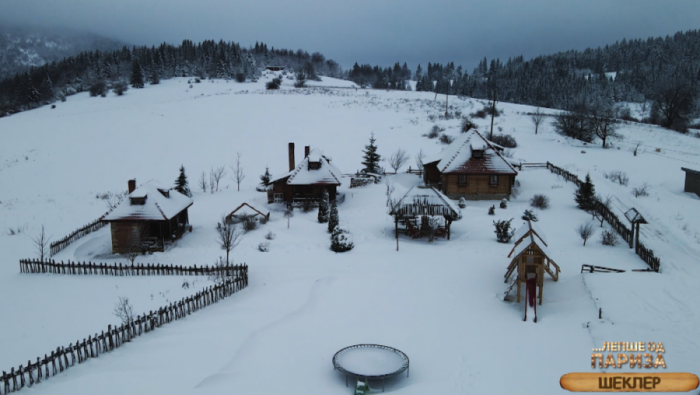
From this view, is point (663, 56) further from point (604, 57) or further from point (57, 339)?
point (57, 339)

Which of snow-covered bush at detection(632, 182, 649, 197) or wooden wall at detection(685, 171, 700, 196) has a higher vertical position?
wooden wall at detection(685, 171, 700, 196)

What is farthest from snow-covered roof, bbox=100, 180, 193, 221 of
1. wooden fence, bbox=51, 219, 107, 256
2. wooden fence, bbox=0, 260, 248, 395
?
wooden fence, bbox=0, 260, 248, 395

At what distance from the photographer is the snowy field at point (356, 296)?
38.9 ft

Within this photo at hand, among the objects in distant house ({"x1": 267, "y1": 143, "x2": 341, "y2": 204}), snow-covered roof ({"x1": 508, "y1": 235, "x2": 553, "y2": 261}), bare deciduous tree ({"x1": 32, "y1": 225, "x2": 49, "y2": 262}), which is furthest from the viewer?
distant house ({"x1": 267, "y1": 143, "x2": 341, "y2": 204})

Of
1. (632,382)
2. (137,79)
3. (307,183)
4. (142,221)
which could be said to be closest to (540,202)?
(307,183)

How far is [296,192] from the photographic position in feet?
112

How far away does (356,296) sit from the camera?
56.8ft

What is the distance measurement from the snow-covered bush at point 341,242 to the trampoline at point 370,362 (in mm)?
10855

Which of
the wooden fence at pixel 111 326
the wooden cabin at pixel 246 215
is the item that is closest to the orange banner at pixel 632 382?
the wooden fence at pixel 111 326

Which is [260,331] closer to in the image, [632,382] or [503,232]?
[632,382]

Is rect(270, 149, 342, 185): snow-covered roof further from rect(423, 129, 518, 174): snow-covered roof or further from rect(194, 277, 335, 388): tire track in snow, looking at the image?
rect(194, 277, 335, 388): tire track in snow

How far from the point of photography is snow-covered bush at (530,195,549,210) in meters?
30.3

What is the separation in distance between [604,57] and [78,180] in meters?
201

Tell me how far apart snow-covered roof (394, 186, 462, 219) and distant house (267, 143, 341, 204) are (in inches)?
366
